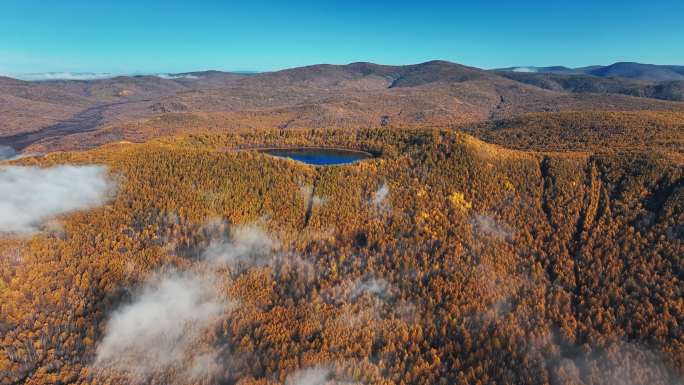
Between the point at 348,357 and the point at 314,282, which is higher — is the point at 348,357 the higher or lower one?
the lower one

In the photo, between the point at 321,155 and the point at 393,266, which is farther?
the point at 321,155

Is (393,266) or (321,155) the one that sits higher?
(321,155)

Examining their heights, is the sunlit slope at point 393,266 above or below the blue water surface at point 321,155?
below

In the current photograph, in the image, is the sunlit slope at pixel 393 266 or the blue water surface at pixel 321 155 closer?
the sunlit slope at pixel 393 266

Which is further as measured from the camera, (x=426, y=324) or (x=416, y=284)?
(x=416, y=284)

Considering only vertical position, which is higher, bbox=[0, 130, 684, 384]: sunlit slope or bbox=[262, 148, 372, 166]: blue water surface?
bbox=[262, 148, 372, 166]: blue water surface

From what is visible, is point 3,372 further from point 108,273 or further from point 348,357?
point 348,357

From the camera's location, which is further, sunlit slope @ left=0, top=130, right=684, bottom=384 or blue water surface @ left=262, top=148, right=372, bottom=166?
blue water surface @ left=262, top=148, right=372, bottom=166

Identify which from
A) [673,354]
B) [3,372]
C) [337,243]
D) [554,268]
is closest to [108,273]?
[3,372]
